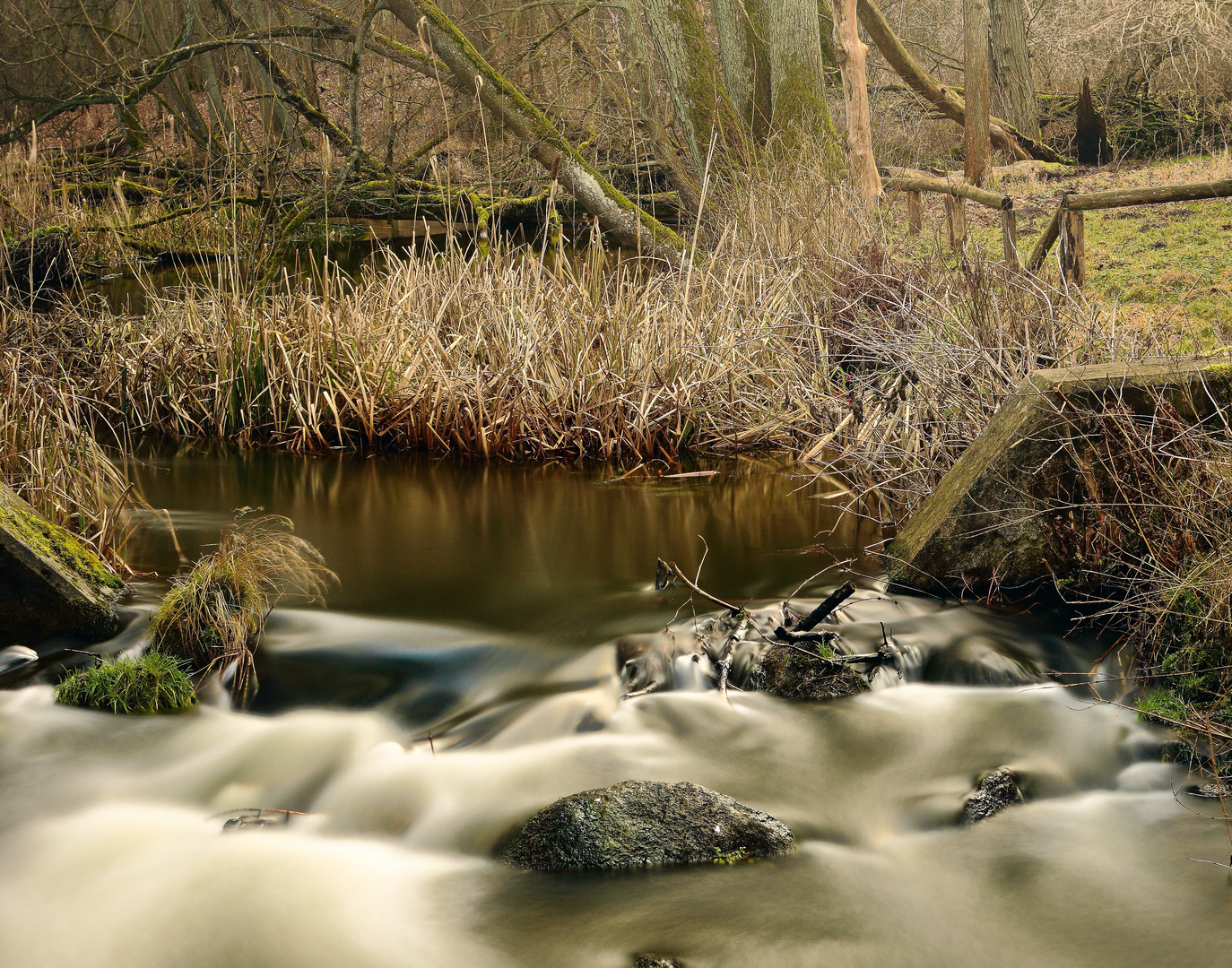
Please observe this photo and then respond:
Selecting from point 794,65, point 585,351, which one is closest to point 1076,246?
point 794,65

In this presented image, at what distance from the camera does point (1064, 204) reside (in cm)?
716

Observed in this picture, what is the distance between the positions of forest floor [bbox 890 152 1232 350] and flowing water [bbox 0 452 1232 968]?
282cm

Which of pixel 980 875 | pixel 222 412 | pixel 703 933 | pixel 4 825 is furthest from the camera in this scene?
pixel 222 412

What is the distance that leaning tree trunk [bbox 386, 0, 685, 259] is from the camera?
9664 mm

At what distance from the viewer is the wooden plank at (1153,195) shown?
6617mm

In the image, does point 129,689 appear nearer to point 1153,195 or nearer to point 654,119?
point 1153,195

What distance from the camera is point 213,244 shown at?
10.3m

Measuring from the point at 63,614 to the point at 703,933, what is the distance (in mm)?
2437

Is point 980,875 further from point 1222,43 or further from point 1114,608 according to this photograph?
point 1222,43

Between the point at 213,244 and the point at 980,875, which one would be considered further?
the point at 213,244

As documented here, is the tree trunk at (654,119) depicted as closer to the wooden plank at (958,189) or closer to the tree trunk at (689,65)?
the tree trunk at (689,65)

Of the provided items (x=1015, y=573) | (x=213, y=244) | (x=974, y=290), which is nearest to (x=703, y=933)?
(x=1015, y=573)

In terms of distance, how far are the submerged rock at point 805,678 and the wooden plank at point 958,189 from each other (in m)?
4.44

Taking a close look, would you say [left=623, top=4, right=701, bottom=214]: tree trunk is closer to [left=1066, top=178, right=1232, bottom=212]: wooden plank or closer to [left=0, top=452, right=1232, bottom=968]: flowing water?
[left=1066, top=178, right=1232, bottom=212]: wooden plank
